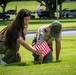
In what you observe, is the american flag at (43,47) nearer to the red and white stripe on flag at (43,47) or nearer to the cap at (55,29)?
the red and white stripe on flag at (43,47)

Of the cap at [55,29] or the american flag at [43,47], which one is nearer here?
the american flag at [43,47]

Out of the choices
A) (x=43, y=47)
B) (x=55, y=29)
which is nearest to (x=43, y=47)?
(x=43, y=47)

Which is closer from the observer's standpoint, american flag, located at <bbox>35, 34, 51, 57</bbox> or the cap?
american flag, located at <bbox>35, 34, 51, 57</bbox>

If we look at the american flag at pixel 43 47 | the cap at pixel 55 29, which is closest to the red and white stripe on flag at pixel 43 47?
the american flag at pixel 43 47

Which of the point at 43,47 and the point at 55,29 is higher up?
the point at 55,29

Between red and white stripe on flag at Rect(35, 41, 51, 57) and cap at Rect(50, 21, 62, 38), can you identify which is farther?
cap at Rect(50, 21, 62, 38)

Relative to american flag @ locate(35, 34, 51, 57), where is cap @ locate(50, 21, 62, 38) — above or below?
above

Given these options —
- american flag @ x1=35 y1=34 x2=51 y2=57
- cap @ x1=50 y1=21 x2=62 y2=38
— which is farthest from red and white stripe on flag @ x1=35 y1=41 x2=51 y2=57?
cap @ x1=50 y1=21 x2=62 y2=38

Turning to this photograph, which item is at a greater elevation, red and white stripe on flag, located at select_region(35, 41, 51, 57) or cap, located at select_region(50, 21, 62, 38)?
cap, located at select_region(50, 21, 62, 38)

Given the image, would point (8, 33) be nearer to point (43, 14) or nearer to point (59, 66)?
point (59, 66)

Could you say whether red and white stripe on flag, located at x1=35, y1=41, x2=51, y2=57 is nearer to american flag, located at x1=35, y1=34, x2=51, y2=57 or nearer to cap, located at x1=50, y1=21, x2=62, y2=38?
american flag, located at x1=35, y1=34, x2=51, y2=57

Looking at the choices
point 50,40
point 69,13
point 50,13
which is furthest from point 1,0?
point 50,40

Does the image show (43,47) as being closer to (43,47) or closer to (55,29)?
(43,47)

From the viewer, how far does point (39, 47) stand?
8.23 metres
